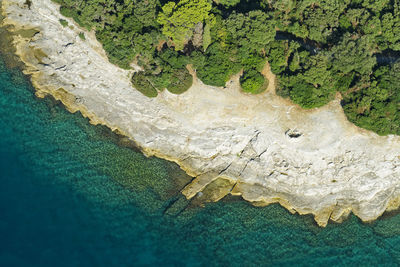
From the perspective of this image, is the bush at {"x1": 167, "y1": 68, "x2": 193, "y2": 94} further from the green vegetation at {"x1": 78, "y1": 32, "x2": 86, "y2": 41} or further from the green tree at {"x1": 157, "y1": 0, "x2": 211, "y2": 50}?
the green vegetation at {"x1": 78, "y1": 32, "x2": 86, "y2": 41}

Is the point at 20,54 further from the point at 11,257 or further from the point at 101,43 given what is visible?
the point at 11,257

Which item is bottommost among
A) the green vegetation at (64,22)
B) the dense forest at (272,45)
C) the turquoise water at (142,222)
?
the turquoise water at (142,222)

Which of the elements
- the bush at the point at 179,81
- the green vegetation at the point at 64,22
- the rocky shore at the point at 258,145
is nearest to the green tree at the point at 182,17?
the bush at the point at 179,81

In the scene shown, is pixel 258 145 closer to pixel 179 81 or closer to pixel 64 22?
pixel 179 81

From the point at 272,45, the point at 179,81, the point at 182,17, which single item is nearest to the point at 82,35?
the point at 182,17

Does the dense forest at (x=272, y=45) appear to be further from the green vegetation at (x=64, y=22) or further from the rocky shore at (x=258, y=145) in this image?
the green vegetation at (x=64, y=22)

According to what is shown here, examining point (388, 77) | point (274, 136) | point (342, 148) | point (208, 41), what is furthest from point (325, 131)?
point (208, 41)

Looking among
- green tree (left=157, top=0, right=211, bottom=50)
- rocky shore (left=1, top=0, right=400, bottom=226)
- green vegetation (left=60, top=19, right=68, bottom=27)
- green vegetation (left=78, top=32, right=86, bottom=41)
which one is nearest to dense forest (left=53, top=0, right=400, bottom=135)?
green tree (left=157, top=0, right=211, bottom=50)
